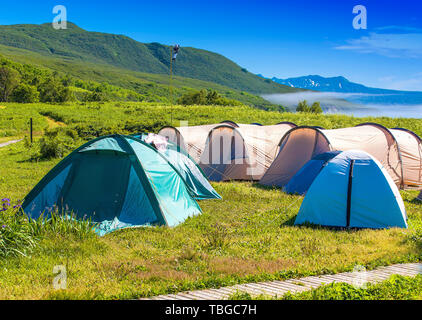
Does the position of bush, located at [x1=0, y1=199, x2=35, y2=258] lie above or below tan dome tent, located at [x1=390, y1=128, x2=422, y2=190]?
below

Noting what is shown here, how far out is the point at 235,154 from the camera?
1659cm

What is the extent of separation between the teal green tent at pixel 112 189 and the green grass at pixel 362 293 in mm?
4326

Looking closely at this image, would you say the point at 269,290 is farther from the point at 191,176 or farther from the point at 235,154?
the point at 235,154

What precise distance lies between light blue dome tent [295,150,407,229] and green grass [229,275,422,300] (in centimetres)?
367

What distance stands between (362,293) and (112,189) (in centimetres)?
593

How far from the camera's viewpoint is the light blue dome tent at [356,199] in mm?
9312

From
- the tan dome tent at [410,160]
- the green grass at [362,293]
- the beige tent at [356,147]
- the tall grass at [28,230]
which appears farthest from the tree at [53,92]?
the green grass at [362,293]

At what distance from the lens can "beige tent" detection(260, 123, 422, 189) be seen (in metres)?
14.7

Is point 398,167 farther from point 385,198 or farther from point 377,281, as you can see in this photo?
point 377,281

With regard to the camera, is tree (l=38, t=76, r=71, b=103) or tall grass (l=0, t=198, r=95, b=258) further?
tree (l=38, t=76, r=71, b=103)

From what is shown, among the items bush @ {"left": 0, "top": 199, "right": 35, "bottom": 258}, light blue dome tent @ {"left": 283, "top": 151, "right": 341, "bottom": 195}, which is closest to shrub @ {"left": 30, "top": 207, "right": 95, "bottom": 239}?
bush @ {"left": 0, "top": 199, "right": 35, "bottom": 258}

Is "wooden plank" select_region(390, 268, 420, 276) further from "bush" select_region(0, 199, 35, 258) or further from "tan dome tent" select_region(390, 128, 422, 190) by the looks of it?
"tan dome tent" select_region(390, 128, 422, 190)

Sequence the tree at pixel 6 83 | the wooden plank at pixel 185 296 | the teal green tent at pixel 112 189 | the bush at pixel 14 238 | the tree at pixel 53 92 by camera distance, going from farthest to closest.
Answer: the tree at pixel 53 92 → the tree at pixel 6 83 → the teal green tent at pixel 112 189 → the bush at pixel 14 238 → the wooden plank at pixel 185 296

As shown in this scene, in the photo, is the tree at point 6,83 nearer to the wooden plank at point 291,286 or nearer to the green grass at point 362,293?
the wooden plank at point 291,286
